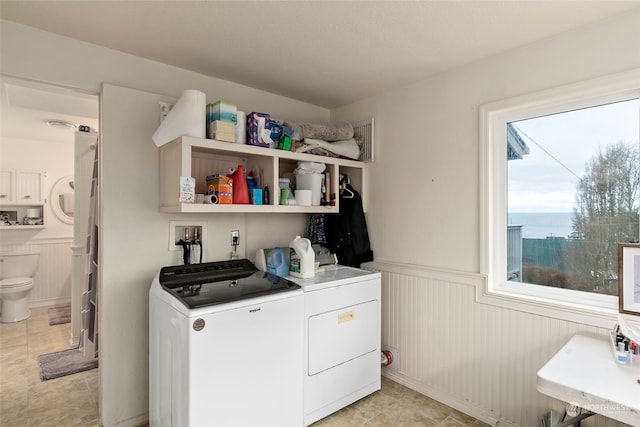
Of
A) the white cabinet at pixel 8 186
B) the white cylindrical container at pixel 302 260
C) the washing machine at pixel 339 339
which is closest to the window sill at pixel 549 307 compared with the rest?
the washing machine at pixel 339 339

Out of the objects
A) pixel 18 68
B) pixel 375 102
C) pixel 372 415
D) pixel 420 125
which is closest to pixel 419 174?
pixel 420 125

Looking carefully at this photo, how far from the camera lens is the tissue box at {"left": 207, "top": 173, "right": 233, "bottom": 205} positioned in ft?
6.57

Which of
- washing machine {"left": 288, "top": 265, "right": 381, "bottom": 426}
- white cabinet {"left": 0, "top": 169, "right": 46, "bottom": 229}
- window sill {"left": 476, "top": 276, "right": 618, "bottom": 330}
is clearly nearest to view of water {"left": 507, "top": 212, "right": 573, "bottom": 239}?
window sill {"left": 476, "top": 276, "right": 618, "bottom": 330}

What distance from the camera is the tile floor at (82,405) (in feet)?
6.90

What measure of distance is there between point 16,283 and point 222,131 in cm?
379

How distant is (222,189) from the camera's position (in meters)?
2.01

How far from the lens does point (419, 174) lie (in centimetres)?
246

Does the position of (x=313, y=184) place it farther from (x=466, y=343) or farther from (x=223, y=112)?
(x=466, y=343)

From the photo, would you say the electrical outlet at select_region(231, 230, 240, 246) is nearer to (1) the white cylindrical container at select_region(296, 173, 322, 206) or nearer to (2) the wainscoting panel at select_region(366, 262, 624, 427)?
(1) the white cylindrical container at select_region(296, 173, 322, 206)

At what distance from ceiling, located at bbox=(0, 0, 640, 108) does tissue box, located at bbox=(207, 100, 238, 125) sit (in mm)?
335

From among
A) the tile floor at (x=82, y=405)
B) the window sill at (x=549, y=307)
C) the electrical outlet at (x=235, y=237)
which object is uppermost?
the electrical outlet at (x=235, y=237)

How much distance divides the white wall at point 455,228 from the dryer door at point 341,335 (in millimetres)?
342

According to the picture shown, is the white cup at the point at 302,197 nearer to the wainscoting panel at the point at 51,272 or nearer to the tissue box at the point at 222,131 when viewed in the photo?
the tissue box at the point at 222,131

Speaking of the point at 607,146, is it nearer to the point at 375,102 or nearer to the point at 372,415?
the point at 375,102
